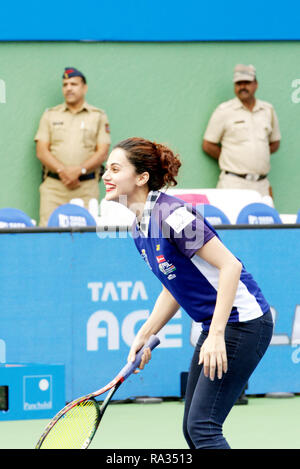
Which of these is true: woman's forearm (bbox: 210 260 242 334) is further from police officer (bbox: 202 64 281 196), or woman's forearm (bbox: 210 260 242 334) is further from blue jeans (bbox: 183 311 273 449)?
police officer (bbox: 202 64 281 196)

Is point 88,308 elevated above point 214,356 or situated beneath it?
situated beneath

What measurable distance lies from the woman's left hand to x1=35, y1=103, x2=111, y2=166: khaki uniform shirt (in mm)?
6222

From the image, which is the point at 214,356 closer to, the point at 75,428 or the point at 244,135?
the point at 75,428

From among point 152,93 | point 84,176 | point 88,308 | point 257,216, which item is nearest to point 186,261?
point 88,308

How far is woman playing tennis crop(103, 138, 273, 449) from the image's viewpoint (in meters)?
3.70

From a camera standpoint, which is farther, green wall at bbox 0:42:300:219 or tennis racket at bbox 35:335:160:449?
green wall at bbox 0:42:300:219

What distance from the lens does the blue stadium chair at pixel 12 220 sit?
7.05 meters

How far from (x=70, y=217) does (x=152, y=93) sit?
13.4 ft

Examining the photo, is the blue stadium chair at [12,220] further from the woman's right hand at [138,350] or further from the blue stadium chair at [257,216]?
the woman's right hand at [138,350]

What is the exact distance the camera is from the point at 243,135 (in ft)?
33.5

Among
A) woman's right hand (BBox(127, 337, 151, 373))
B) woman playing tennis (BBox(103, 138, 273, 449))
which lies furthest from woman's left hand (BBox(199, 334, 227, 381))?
woman's right hand (BBox(127, 337, 151, 373))

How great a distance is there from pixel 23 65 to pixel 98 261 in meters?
4.10

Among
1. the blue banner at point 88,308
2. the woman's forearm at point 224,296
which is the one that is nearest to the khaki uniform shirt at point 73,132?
the blue banner at point 88,308
